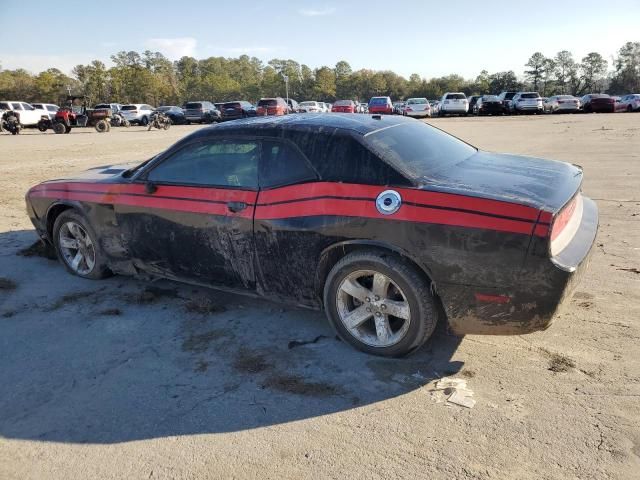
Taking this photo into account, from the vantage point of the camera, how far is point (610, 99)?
3594 cm

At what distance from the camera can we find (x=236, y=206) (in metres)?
3.64

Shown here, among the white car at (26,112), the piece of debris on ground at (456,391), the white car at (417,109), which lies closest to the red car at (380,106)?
the white car at (417,109)

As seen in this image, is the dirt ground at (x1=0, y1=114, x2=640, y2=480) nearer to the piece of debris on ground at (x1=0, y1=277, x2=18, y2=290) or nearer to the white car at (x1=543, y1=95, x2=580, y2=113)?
the piece of debris on ground at (x1=0, y1=277, x2=18, y2=290)

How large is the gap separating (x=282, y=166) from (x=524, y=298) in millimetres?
1838

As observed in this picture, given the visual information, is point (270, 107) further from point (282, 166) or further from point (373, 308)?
point (373, 308)

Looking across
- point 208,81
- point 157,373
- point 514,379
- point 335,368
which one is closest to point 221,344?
point 157,373

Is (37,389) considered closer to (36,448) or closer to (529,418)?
(36,448)

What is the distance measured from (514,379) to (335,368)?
1.10 meters

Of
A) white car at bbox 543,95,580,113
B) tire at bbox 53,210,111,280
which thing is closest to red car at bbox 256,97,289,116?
white car at bbox 543,95,580,113

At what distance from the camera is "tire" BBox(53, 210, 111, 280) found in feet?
15.2

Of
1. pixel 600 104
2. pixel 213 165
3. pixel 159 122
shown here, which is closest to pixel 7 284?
pixel 213 165

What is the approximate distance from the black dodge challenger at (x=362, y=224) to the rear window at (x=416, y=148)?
0.05ft

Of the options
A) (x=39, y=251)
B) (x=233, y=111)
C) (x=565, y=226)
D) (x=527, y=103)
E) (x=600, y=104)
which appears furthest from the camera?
(x=527, y=103)

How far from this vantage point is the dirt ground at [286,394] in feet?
7.84
